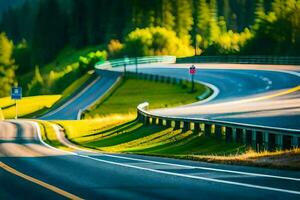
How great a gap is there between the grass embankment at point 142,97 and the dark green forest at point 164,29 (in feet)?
66.1

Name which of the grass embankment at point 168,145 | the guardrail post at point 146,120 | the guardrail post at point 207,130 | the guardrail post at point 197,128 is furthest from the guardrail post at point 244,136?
the guardrail post at point 146,120

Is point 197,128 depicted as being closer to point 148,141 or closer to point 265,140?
point 148,141

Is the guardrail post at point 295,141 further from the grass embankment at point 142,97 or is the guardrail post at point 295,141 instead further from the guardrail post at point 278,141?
the grass embankment at point 142,97

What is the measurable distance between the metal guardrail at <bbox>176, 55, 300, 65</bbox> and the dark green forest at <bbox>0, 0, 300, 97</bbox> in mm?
1806

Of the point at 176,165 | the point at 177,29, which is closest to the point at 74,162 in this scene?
the point at 176,165

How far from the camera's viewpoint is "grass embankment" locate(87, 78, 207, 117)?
55.2 metres

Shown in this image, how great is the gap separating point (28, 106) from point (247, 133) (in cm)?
5920

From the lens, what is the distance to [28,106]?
254ft

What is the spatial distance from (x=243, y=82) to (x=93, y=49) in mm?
98814

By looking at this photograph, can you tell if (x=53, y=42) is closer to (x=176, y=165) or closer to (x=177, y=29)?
(x=177, y=29)

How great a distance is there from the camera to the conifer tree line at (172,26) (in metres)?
85.1

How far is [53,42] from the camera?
172 meters

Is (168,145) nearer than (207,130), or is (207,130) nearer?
(207,130)

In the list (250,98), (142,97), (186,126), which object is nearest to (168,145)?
(186,126)
